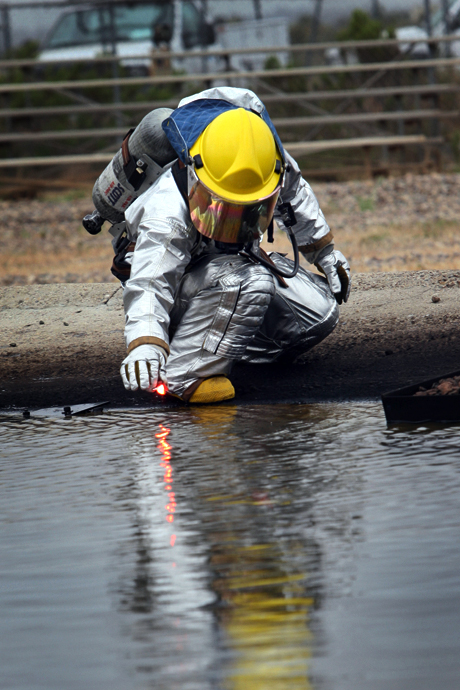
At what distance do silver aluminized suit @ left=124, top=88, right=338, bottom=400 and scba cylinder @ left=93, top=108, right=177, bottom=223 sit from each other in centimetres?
20

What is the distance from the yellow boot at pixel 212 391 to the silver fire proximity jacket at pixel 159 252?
0.32 meters

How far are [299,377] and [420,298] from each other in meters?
1.26

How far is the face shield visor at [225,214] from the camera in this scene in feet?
11.1

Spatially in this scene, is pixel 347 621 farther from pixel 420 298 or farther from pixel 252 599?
pixel 420 298

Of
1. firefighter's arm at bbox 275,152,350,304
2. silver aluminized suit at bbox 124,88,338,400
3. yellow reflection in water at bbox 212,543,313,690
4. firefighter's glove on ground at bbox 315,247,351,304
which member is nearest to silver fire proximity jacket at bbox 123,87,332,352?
silver aluminized suit at bbox 124,88,338,400

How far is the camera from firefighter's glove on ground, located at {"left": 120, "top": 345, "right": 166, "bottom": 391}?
319 centimetres

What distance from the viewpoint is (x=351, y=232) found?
28.1 feet

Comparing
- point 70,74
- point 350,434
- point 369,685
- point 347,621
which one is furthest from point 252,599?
point 70,74

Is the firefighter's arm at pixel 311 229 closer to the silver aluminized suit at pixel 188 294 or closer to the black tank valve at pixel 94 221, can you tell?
the silver aluminized suit at pixel 188 294

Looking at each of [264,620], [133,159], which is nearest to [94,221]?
[133,159]

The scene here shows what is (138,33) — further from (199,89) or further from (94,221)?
(94,221)

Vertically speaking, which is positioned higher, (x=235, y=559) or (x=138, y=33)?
(x=138, y=33)

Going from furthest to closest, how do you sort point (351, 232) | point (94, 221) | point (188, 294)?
point (351, 232) → point (94, 221) → point (188, 294)

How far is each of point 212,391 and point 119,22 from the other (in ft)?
36.4
